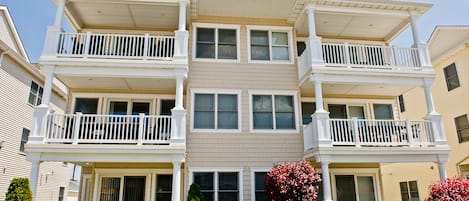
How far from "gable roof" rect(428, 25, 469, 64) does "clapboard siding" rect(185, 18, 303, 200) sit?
9264 mm

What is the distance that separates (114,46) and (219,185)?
6055 millimetres

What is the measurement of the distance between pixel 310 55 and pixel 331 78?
109 centimetres

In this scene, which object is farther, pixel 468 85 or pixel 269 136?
pixel 468 85

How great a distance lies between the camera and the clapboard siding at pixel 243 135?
37.0 ft

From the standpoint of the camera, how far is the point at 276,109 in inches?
479

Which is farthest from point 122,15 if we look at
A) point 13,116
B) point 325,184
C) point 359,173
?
point 359,173

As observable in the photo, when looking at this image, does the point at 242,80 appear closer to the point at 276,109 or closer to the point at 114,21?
the point at 276,109

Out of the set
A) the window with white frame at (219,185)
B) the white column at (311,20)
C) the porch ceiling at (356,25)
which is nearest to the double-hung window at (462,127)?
the porch ceiling at (356,25)

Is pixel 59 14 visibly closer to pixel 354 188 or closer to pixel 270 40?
pixel 270 40

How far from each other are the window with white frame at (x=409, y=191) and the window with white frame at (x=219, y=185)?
11.3m

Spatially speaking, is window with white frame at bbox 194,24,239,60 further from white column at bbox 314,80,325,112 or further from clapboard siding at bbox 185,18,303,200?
white column at bbox 314,80,325,112

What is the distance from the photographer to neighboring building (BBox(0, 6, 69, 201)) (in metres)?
14.9

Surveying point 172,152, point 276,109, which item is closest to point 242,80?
point 276,109

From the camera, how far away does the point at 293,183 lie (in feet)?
31.4
